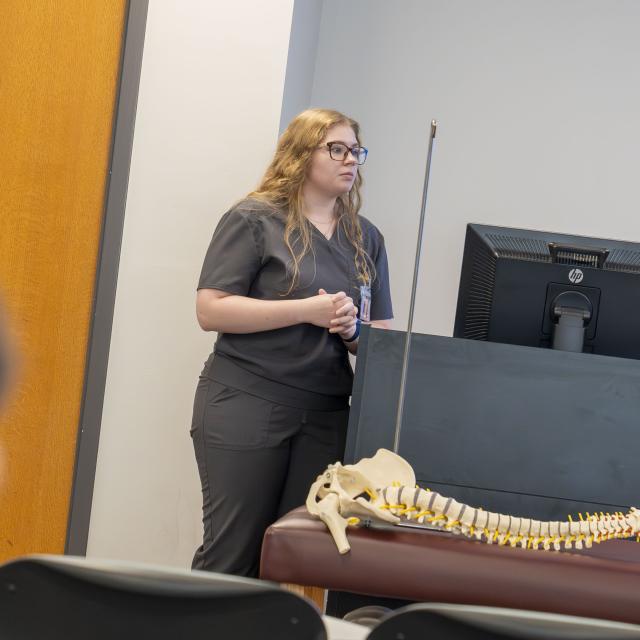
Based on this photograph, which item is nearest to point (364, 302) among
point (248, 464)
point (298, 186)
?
point (298, 186)

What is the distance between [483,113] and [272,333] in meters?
1.54

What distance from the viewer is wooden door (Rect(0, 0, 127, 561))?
2.79 m

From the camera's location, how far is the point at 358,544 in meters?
1.52

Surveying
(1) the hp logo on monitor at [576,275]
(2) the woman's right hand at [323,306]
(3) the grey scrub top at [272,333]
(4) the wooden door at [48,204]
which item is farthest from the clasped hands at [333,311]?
(4) the wooden door at [48,204]

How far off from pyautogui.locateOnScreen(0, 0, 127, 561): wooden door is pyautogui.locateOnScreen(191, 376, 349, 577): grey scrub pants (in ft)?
2.27

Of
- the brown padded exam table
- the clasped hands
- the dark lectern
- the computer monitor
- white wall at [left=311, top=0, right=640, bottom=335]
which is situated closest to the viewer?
the brown padded exam table

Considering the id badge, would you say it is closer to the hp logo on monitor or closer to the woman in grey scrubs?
the woman in grey scrubs

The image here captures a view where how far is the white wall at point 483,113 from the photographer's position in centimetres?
344

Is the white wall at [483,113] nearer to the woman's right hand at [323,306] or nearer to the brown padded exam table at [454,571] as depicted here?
the woman's right hand at [323,306]

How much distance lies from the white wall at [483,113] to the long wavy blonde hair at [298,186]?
95 centimetres

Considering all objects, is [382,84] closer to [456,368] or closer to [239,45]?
[239,45]

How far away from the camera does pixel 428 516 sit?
5.16ft

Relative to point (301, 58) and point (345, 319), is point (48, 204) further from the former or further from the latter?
point (345, 319)

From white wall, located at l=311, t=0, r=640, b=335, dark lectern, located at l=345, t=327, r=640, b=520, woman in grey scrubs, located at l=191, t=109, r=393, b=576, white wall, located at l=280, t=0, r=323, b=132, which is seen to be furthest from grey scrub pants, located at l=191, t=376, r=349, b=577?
white wall, located at l=311, t=0, r=640, b=335
